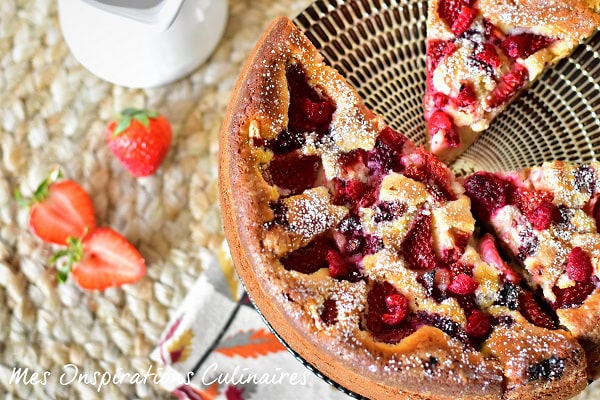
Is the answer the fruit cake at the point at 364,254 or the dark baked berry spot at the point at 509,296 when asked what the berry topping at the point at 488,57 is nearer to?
the fruit cake at the point at 364,254

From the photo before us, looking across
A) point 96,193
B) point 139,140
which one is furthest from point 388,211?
point 96,193

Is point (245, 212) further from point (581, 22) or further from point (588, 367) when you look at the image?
point (581, 22)

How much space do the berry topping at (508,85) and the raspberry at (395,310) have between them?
65cm

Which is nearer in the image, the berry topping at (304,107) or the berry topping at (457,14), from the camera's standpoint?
the berry topping at (304,107)

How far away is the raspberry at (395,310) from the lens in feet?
5.88

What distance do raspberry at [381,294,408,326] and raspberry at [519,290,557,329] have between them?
299 millimetres

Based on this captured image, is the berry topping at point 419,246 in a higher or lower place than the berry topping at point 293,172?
lower

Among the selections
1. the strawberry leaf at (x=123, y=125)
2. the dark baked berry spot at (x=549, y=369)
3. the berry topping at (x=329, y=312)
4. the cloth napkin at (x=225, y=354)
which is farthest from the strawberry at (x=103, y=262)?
the dark baked berry spot at (x=549, y=369)

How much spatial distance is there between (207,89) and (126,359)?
0.96 meters

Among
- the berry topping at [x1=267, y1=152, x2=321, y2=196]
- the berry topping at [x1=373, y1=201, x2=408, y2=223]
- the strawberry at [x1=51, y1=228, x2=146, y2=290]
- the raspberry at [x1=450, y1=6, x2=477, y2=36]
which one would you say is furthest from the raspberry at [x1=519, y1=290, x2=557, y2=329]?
the strawberry at [x1=51, y1=228, x2=146, y2=290]

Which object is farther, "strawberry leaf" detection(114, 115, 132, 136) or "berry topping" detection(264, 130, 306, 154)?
"strawberry leaf" detection(114, 115, 132, 136)

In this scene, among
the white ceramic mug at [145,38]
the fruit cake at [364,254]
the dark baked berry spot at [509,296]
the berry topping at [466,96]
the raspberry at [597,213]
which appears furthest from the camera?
the white ceramic mug at [145,38]

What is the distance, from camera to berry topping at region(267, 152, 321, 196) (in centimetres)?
190

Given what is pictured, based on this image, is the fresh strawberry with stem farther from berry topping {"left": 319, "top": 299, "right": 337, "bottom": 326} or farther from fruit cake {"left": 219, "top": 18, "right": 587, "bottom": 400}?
berry topping {"left": 319, "top": 299, "right": 337, "bottom": 326}
